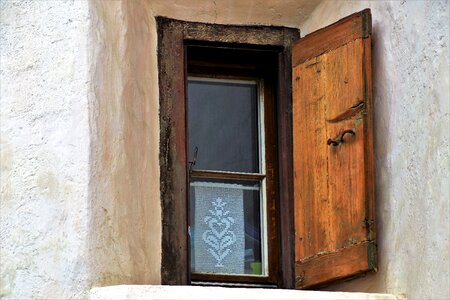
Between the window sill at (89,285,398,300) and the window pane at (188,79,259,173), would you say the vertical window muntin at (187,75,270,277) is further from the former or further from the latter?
the window sill at (89,285,398,300)

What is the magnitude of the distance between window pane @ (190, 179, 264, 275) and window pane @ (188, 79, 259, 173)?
0.10 m

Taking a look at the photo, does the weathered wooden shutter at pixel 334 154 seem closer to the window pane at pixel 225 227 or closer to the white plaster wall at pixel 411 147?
the white plaster wall at pixel 411 147

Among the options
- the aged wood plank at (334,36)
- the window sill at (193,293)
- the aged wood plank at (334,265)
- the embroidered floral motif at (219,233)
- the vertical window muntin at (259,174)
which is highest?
the aged wood plank at (334,36)

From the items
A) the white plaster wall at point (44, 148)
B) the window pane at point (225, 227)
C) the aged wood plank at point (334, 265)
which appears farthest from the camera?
the window pane at point (225, 227)

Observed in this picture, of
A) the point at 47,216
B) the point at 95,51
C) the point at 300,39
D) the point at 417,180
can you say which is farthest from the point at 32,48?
the point at 417,180

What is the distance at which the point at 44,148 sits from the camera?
18.3ft

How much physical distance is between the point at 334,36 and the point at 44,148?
3.87ft

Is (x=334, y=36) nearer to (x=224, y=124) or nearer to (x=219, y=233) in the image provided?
(x=224, y=124)

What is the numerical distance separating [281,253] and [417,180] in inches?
36.2

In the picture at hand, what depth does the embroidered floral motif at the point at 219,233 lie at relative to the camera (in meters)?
6.23

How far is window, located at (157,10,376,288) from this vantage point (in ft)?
19.0

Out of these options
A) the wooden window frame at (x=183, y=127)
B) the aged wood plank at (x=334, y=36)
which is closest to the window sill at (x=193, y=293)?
the wooden window frame at (x=183, y=127)

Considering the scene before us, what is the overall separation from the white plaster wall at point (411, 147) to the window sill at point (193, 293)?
26 centimetres

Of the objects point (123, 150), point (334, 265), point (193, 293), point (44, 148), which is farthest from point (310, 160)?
point (44, 148)
